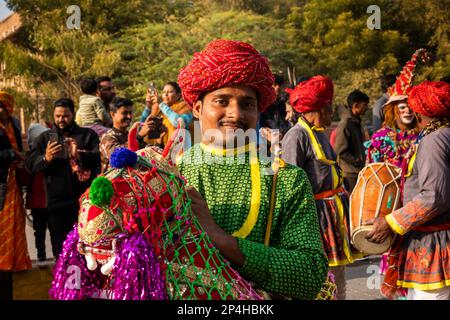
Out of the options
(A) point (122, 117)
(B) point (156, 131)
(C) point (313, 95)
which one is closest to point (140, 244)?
(C) point (313, 95)

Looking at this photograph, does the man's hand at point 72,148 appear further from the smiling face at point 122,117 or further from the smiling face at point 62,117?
the smiling face at point 122,117

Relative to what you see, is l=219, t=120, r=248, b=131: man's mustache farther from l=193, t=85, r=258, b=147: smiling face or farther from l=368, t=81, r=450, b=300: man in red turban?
l=368, t=81, r=450, b=300: man in red turban

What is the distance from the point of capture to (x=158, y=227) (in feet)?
5.80

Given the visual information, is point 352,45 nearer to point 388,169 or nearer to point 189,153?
point 388,169

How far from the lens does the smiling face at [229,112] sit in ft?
7.20

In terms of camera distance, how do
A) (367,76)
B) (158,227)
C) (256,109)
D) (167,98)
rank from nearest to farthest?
(158,227), (256,109), (167,98), (367,76)

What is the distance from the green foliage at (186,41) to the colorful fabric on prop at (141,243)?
26.3 m

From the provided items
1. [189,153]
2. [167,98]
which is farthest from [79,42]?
[189,153]

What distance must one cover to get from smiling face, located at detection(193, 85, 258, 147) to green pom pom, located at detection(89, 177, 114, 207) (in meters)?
0.62

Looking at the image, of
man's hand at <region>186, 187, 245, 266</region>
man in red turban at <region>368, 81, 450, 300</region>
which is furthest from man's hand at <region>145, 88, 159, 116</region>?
man's hand at <region>186, 187, 245, 266</region>

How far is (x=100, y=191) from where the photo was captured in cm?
167

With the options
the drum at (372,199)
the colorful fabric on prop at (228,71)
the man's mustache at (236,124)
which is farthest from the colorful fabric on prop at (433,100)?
the man's mustache at (236,124)

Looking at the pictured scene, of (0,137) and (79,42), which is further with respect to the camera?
(79,42)
